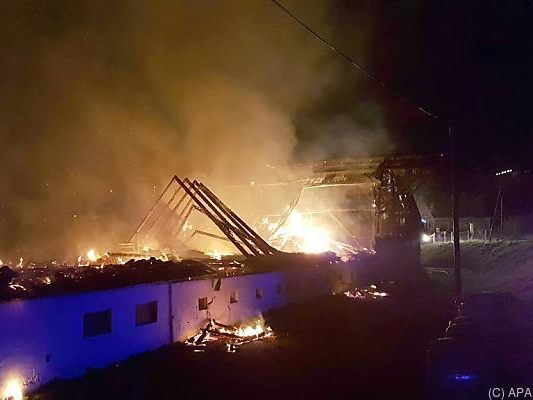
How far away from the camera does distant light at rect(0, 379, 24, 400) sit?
1095 cm

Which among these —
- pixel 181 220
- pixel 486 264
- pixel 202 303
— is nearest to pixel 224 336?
pixel 202 303

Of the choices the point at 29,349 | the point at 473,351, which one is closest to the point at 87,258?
the point at 29,349

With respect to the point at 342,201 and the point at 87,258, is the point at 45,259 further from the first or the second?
the point at 342,201

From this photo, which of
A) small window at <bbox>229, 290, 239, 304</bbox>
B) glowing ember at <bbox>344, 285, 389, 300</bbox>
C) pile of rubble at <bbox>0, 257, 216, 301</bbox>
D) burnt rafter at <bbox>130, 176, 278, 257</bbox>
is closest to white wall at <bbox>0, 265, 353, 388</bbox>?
small window at <bbox>229, 290, 239, 304</bbox>

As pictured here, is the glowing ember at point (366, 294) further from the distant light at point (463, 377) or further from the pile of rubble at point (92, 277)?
the distant light at point (463, 377)

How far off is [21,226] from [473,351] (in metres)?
27.1

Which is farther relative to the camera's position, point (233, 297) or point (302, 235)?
point (302, 235)

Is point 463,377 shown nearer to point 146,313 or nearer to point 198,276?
point 146,313

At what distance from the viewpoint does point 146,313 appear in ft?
48.7

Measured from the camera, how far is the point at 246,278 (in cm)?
1909

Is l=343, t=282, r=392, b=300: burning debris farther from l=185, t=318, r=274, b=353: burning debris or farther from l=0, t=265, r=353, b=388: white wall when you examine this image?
l=185, t=318, r=274, b=353: burning debris

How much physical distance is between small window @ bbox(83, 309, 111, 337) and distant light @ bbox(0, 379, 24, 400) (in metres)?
1.94

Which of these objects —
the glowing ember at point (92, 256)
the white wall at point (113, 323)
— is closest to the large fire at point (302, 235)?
the glowing ember at point (92, 256)

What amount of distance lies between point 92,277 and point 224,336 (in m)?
4.86
